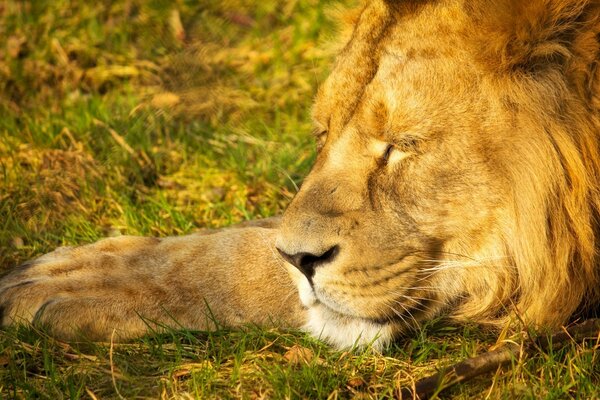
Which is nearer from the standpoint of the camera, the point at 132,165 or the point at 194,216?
the point at 194,216

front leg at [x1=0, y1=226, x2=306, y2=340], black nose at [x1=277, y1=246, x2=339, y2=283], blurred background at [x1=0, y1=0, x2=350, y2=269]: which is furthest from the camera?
blurred background at [x1=0, y1=0, x2=350, y2=269]

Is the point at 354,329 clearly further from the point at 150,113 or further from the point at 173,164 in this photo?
the point at 150,113

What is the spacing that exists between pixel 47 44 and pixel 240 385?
352 cm

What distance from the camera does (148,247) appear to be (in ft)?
11.0

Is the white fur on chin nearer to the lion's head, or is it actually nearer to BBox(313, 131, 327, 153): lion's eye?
the lion's head

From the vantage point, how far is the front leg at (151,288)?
3059 mm

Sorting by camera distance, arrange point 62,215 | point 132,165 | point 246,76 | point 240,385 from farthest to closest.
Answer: point 246,76 < point 132,165 < point 62,215 < point 240,385

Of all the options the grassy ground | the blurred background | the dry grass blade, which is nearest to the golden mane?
the dry grass blade

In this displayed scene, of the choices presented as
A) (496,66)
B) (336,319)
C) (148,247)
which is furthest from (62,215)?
(496,66)

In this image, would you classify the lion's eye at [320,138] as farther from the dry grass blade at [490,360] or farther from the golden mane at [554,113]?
the dry grass blade at [490,360]

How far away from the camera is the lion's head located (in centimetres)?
284

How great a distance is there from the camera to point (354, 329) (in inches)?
117

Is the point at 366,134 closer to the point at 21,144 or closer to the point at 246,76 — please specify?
the point at 21,144

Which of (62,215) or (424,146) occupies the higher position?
(424,146)
